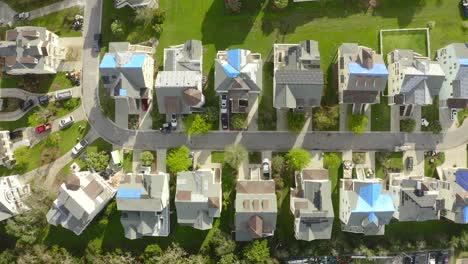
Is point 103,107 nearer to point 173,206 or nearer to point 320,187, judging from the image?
point 173,206

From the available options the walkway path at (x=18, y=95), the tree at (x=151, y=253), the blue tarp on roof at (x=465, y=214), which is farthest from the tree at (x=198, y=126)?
the blue tarp on roof at (x=465, y=214)

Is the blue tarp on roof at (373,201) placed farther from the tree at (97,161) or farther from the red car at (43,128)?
the red car at (43,128)

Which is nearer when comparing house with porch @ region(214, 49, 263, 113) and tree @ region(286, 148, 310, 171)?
house with porch @ region(214, 49, 263, 113)

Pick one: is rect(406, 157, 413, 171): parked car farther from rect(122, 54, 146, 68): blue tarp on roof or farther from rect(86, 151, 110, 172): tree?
rect(86, 151, 110, 172): tree

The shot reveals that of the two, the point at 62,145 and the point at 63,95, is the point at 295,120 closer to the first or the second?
the point at 63,95

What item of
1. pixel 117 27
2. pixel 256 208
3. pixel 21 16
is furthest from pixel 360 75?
pixel 21 16

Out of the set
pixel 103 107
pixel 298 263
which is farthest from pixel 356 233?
pixel 103 107

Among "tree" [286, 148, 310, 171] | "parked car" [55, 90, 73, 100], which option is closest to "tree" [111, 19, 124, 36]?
"parked car" [55, 90, 73, 100]
